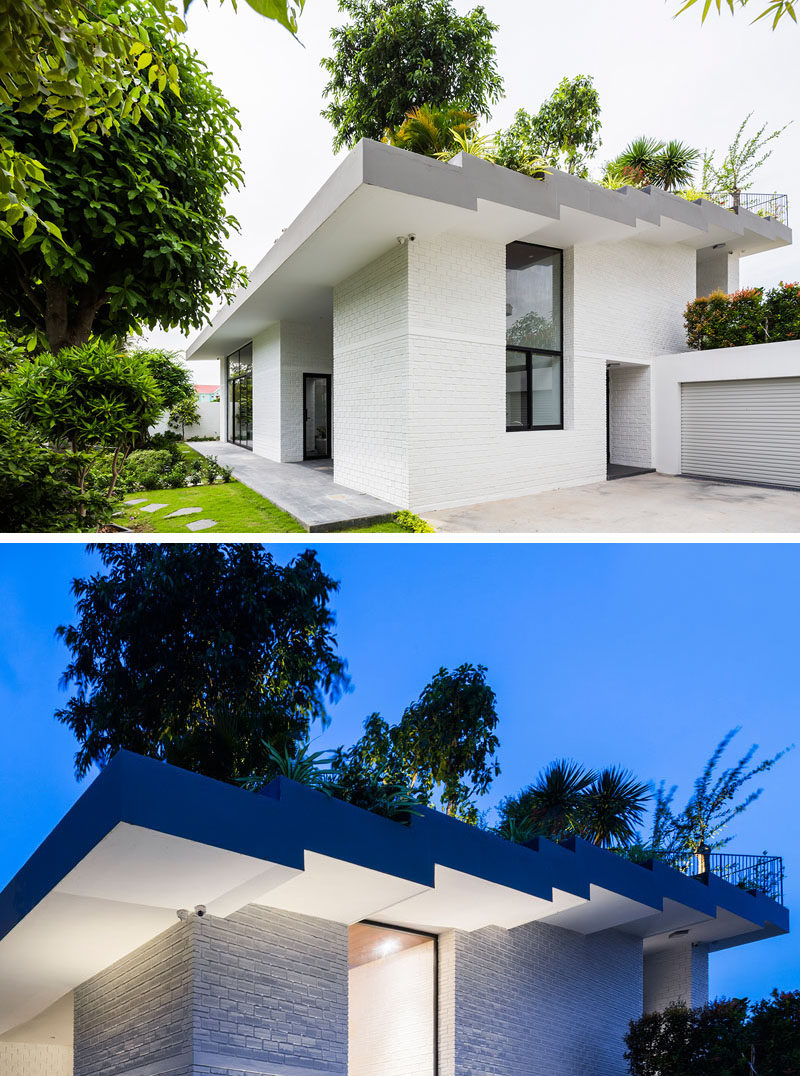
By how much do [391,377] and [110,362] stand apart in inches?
171

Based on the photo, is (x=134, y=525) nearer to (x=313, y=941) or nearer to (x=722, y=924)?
(x=313, y=941)

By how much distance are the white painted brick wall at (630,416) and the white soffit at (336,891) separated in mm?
10806

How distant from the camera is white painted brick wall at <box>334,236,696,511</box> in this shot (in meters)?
9.50

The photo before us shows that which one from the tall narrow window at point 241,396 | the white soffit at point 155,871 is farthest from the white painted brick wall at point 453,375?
the tall narrow window at point 241,396

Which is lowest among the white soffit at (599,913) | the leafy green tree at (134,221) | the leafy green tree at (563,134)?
the white soffit at (599,913)

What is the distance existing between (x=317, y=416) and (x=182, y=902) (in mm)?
13722

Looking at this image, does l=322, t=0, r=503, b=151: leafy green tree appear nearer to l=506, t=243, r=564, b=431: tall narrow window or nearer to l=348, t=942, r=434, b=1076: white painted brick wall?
l=506, t=243, r=564, b=431: tall narrow window

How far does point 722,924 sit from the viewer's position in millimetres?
8008

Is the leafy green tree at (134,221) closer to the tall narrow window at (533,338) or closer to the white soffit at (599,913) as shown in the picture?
the tall narrow window at (533,338)

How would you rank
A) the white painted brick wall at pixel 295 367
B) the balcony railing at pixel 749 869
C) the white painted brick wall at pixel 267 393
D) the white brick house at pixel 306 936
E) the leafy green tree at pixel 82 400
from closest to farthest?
1. the white brick house at pixel 306 936
2. the leafy green tree at pixel 82 400
3. the balcony railing at pixel 749 869
4. the white painted brick wall at pixel 295 367
5. the white painted brick wall at pixel 267 393

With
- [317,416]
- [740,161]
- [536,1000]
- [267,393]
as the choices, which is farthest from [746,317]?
[536,1000]

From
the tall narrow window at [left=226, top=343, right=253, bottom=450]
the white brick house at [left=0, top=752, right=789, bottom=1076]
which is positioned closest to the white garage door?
the white brick house at [left=0, top=752, right=789, bottom=1076]

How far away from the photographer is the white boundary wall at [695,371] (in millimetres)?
11258

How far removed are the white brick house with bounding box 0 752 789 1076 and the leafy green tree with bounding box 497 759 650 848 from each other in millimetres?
2171
